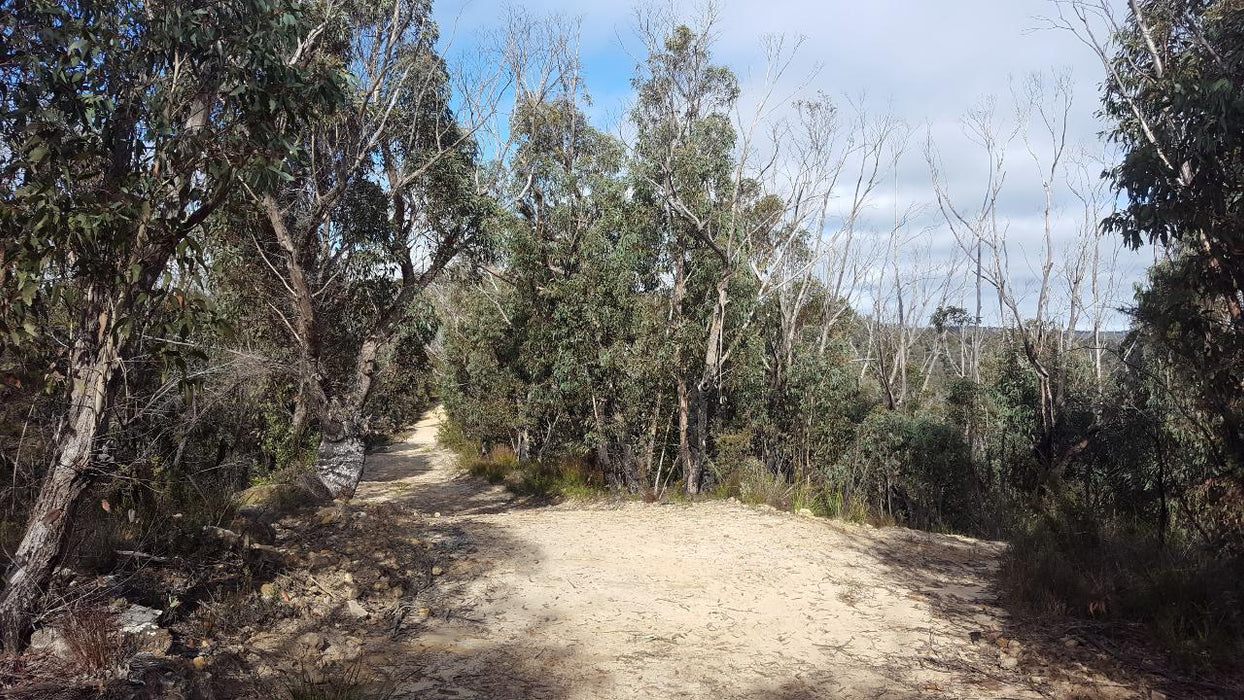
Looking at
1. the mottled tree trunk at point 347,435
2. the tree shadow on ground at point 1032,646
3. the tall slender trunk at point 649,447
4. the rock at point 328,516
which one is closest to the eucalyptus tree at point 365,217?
the mottled tree trunk at point 347,435

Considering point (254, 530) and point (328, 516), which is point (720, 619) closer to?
point (254, 530)

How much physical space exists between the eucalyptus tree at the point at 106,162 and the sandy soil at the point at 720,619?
6.89 ft

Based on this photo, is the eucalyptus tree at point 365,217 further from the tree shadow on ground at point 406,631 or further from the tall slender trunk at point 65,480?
the tall slender trunk at point 65,480

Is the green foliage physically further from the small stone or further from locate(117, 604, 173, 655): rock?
locate(117, 604, 173, 655): rock

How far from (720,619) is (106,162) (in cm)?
494

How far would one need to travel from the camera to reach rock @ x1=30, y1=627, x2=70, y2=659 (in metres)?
3.70

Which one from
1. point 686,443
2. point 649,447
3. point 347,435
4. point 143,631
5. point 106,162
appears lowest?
point 143,631

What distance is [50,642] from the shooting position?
3.76m

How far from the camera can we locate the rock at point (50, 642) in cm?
370

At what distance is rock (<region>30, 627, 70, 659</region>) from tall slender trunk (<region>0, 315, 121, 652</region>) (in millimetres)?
60

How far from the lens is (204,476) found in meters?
7.88

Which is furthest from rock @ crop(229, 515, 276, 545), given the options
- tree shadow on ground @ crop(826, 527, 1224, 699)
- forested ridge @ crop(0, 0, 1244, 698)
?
tree shadow on ground @ crop(826, 527, 1224, 699)

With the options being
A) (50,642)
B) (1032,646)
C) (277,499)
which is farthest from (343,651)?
(1032,646)

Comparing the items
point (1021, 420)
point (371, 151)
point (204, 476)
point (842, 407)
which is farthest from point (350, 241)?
point (1021, 420)
